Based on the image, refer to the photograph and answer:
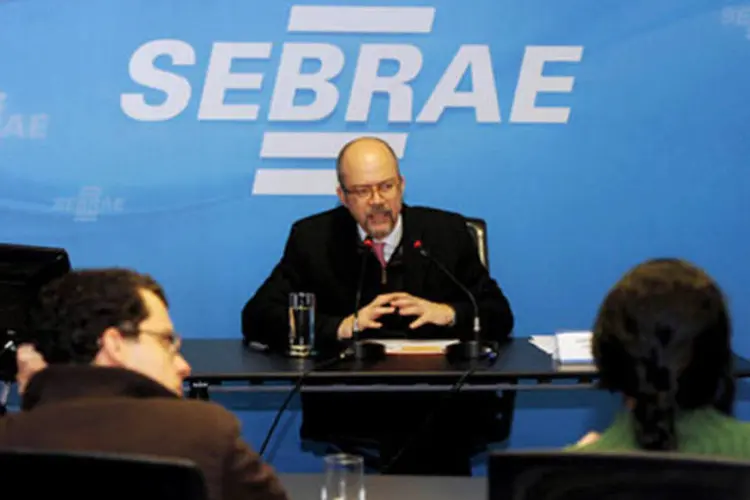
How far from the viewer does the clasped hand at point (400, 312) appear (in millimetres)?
3824

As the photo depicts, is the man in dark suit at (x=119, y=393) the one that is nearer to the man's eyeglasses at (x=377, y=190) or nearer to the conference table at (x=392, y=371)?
the conference table at (x=392, y=371)

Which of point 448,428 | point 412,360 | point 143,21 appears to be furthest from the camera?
point 143,21

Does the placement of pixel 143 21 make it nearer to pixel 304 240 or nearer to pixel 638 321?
pixel 304 240

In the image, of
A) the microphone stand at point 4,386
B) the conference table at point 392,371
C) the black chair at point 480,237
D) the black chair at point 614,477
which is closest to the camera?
the black chair at point 614,477

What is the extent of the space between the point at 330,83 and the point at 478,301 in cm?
120

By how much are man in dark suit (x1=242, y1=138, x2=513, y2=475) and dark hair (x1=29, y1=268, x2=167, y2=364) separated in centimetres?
181

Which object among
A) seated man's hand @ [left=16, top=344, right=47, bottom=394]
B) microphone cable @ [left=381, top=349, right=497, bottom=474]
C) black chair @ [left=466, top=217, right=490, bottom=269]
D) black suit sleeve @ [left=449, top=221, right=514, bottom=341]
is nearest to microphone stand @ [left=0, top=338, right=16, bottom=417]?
seated man's hand @ [left=16, top=344, right=47, bottom=394]

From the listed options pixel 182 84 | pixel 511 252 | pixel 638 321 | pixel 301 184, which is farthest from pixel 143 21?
pixel 638 321

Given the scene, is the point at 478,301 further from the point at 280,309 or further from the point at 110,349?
the point at 110,349

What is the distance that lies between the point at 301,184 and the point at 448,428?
4.31 ft

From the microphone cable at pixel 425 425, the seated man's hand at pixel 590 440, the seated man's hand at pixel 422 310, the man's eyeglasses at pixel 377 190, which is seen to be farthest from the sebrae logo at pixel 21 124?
the seated man's hand at pixel 590 440

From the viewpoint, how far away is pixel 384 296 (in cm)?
386

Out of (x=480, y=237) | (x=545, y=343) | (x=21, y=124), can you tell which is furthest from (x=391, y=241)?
(x=21, y=124)

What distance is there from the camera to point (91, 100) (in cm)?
475
